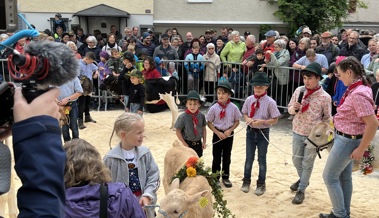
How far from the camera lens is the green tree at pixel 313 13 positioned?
20.3 meters

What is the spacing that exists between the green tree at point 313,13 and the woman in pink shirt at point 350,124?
16659 mm

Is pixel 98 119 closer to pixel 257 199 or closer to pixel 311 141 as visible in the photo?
pixel 257 199

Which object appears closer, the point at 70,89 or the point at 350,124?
the point at 350,124

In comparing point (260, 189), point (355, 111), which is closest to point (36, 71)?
point (355, 111)

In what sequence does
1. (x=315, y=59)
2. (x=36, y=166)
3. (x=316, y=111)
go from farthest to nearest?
(x=315, y=59), (x=316, y=111), (x=36, y=166)

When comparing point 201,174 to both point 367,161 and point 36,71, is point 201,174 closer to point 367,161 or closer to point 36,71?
point 367,161

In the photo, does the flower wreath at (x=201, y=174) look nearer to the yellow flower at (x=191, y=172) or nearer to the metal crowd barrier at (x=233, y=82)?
the yellow flower at (x=191, y=172)

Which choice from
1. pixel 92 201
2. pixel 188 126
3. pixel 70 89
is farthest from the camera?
pixel 70 89

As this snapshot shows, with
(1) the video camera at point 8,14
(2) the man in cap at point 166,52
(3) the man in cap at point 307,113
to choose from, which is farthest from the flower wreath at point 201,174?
(2) the man in cap at point 166,52

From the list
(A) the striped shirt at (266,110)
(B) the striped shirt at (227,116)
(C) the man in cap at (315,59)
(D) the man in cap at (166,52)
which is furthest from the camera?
(D) the man in cap at (166,52)

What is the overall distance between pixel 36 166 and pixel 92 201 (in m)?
0.93

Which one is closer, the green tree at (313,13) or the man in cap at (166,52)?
the man in cap at (166,52)

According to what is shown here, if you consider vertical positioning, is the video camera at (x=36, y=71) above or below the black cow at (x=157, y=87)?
above

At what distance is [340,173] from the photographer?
4.77m
